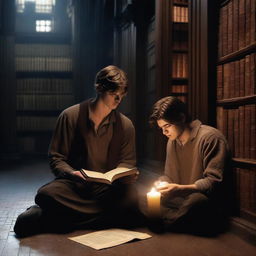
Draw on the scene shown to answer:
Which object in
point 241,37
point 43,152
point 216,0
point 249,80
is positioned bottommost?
point 43,152

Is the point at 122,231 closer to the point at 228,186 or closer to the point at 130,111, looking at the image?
the point at 228,186

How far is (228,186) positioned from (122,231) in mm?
761

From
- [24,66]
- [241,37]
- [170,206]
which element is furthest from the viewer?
[24,66]

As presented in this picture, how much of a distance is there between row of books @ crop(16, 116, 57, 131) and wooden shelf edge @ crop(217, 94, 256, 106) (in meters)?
6.08

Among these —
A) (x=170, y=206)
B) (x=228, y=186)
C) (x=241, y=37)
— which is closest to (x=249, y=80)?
(x=241, y=37)

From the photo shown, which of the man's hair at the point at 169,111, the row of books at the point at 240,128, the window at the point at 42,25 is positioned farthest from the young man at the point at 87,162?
the window at the point at 42,25

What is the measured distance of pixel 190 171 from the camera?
2840 millimetres

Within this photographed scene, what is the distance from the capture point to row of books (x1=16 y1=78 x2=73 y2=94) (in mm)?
8469

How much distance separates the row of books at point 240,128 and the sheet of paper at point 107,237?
0.81 metres

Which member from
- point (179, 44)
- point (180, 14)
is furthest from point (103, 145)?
point (180, 14)

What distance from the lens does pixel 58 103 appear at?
858 cm

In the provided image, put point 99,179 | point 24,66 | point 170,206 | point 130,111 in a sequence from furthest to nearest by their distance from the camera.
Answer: point 24,66, point 130,111, point 170,206, point 99,179

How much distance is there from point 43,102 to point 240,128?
6.38 metres

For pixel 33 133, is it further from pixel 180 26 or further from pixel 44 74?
pixel 180 26
